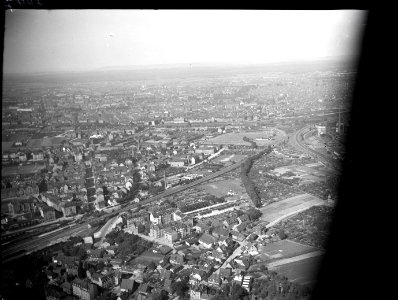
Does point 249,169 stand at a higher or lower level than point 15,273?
higher

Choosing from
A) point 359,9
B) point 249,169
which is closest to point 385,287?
point 359,9

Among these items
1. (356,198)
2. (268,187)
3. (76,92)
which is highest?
(76,92)

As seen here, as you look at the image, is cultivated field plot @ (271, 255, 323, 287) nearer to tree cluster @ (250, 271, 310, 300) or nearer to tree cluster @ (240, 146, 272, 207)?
tree cluster @ (250, 271, 310, 300)

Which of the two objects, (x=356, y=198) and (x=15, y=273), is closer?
(x=356, y=198)

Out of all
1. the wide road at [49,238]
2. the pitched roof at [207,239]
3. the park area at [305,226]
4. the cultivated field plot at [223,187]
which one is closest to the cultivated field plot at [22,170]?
the wide road at [49,238]

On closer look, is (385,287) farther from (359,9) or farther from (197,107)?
(197,107)

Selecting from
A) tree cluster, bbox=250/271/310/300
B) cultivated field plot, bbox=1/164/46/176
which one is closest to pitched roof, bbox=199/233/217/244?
tree cluster, bbox=250/271/310/300
